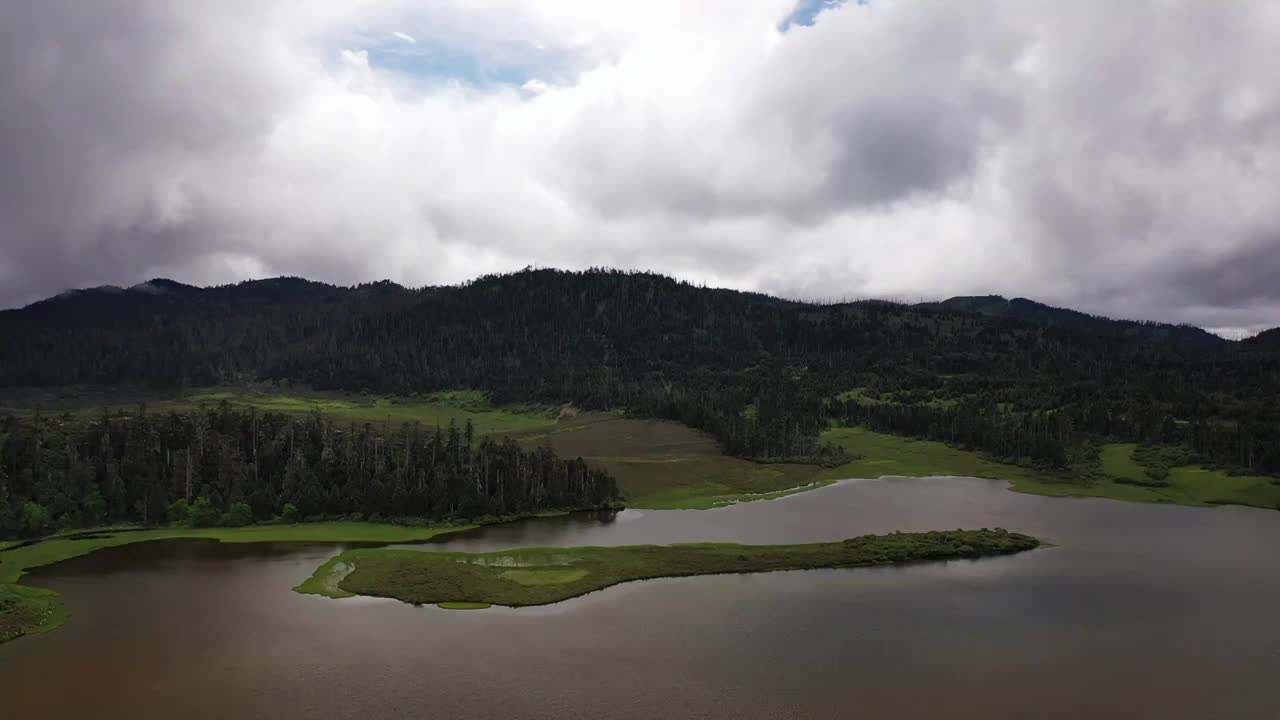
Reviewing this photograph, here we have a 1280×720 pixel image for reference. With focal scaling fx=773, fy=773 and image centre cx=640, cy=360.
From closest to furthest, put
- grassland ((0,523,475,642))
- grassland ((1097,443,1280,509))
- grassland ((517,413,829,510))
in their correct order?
grassland ((0,523,475,642))
grassland ((1097,443,1280,509))
grassland ((517,413,829,510))

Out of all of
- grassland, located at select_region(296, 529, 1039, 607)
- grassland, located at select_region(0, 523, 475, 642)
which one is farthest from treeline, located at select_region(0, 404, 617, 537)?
grassland, located at select_region(296, 529, 1039, 607)

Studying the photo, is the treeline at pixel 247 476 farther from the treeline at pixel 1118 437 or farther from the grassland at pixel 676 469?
the treeline at pixel 1118 437

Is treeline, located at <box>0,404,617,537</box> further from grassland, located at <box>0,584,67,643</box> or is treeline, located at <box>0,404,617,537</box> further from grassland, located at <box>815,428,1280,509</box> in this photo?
grassland, located at <box>815,428,1280,509</box>

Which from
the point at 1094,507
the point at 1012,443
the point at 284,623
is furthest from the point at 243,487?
the point at 1012,443

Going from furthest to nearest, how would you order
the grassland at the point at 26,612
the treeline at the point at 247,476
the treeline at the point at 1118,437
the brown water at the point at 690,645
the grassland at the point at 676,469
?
the treeline at the point at 1118,437, the grassland at the point at 676,469, the treeline at the point at 247,476, the grassland at the point at 26,612, the brown water at the point at 690,645

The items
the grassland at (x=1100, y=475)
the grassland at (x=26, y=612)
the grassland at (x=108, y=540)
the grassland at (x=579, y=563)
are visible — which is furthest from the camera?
the grassland at (x=1100, y=475)

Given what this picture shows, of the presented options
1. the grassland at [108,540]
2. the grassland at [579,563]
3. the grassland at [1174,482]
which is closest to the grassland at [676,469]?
the grassland at [579,563]
